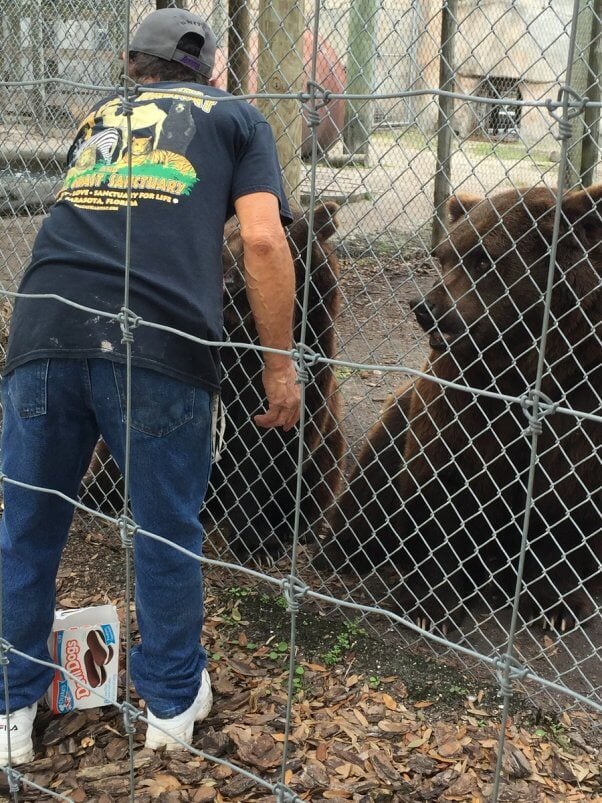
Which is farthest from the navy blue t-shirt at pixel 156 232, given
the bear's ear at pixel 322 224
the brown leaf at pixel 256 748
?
the bear's ear at pixel 322 224

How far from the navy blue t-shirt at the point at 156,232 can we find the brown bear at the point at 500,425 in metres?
0.99

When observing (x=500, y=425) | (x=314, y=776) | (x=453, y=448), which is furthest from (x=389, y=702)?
(x=500, y=425)

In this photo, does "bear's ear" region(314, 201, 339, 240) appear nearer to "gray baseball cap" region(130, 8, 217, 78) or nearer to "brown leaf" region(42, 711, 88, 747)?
"gray baseball cap" region(130, 8, 217, 78)

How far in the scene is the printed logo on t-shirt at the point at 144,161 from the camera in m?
2.51

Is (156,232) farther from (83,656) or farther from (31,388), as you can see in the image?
(83,656)

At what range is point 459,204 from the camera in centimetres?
366

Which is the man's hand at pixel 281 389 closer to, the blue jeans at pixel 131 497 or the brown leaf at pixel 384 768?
the blue jeans at pixel 131 497

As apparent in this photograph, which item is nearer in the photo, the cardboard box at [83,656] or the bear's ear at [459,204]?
the cardboard box at [83,656]

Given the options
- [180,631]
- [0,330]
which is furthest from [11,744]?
[0,330]

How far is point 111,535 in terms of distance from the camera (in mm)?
4379

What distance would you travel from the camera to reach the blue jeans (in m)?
2.57

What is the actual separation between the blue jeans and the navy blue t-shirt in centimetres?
8

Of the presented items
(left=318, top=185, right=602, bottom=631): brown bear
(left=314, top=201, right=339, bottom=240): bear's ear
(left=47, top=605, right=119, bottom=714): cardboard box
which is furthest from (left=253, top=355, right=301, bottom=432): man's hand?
(left=314, top=201, right=339, bottom=240): bear's ear

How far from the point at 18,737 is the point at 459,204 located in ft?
8.33
